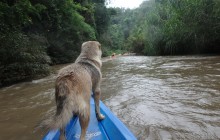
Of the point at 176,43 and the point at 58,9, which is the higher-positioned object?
the point at 58,9

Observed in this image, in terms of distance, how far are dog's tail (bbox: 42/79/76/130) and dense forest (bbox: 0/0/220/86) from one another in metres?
7.03

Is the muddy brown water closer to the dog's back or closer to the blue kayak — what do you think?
the blue kayak

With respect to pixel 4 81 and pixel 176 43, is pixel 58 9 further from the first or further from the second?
pixel 176 43

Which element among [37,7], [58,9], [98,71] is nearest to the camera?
[98,71]

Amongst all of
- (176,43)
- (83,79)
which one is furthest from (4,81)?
(176,43)

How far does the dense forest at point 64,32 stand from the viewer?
902 cm

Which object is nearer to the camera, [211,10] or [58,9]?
[211,10]

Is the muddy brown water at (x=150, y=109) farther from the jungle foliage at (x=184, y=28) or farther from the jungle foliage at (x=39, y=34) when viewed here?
the jungle foliage at (x=184, y=28)

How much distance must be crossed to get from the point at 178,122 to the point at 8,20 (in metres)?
8.54

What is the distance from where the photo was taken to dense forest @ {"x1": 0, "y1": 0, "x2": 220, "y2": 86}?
29.6ft

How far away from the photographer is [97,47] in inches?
157

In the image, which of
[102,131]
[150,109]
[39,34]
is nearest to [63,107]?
[102,131]

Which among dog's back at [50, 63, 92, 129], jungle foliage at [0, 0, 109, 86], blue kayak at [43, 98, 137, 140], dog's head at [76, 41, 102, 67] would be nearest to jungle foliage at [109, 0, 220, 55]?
jungle foliage at [0, 0, 109, 86]

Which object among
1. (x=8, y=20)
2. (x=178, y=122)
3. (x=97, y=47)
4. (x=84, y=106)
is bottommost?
(x=178, y=122)
